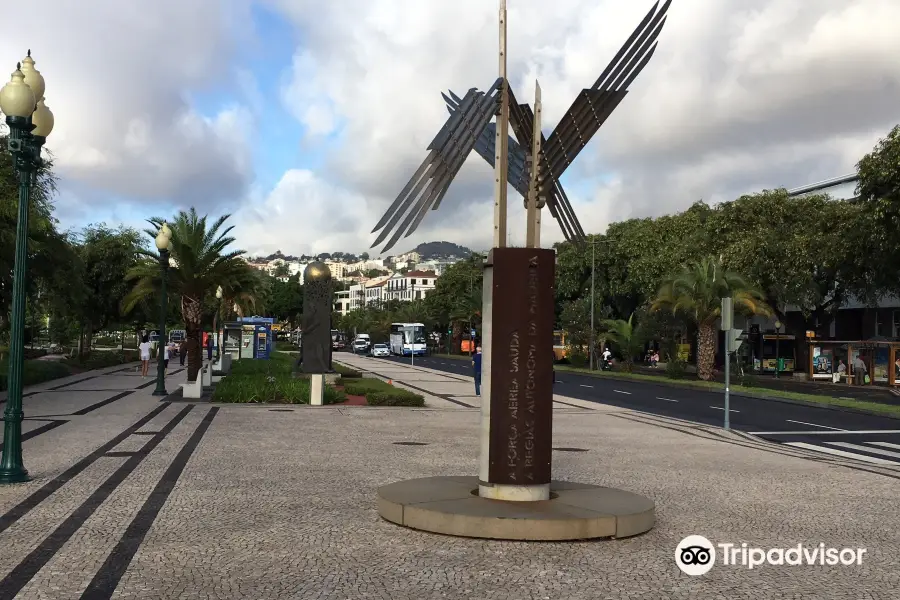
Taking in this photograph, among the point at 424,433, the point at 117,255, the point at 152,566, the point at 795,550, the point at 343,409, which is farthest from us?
the point at 117,255

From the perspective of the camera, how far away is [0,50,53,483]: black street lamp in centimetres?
922

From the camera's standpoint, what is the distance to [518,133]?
8.84 metres

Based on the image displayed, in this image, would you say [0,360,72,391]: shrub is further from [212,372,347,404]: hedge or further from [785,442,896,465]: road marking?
[785,442,896,465]: road marking

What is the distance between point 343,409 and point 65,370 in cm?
1758

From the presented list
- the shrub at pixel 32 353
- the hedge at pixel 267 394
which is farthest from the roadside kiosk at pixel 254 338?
the hedge at pixel 267 394

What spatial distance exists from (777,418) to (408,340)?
63657 millimetres

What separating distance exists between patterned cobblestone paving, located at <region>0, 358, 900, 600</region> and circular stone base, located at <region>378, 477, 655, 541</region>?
114 mm

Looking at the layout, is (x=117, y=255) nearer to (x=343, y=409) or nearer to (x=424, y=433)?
(x=343, y=409)

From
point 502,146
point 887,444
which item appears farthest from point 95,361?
point 502,146

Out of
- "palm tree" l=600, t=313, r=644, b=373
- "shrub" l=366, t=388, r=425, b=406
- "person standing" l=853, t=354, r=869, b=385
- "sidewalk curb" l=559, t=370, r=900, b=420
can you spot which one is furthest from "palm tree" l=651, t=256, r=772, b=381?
"shrub" l=366, t=388, r=425, b=406

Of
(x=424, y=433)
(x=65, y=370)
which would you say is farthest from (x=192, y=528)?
(x=65, y=370)

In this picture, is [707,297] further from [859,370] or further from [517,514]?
[517,514]

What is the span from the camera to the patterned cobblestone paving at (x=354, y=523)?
5648 mm

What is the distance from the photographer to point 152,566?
5.91 meters
